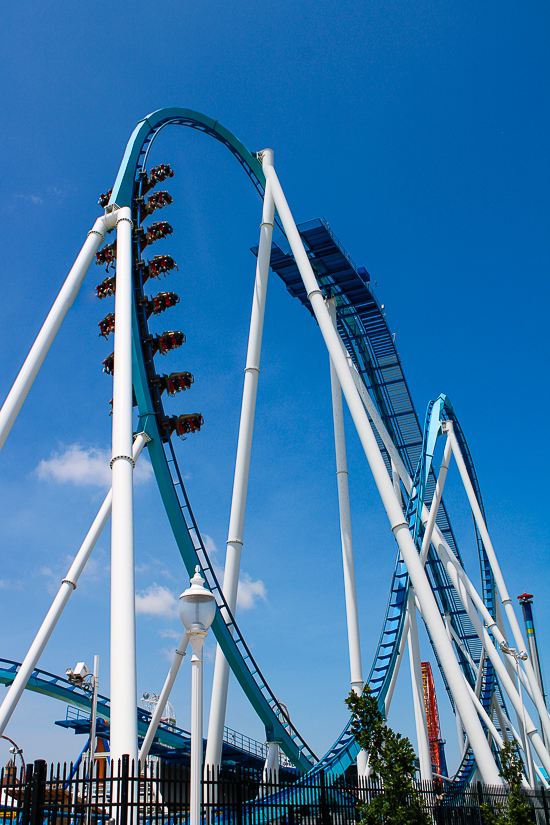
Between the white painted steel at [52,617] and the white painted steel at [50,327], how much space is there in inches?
142

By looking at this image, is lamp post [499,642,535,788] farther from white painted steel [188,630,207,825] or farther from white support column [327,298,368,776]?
white painted steel [188,630,207,825]

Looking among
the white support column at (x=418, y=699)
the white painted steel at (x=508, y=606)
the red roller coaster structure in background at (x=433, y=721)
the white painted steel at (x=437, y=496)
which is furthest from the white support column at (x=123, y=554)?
the red roller coaster structure in background at (x=433, y=721)

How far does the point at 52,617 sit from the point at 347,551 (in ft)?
22.3

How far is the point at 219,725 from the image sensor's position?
1091cm

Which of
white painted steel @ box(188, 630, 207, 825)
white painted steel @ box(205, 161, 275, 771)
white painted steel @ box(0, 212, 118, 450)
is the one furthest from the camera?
white painted steel @ box(205, 161, 275, 771)

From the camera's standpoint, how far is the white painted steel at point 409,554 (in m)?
8.40

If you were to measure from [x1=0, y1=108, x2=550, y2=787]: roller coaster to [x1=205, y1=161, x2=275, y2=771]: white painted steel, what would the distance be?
1.0 inches

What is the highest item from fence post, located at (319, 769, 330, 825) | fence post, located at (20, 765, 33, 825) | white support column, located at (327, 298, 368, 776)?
white support column, located at (327, 298, 368, 776)

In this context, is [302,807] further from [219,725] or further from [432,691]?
[432,691]

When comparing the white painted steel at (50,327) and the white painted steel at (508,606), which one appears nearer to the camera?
the white painted steel at (50,327)

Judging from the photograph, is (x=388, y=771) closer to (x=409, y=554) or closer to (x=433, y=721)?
(x=409, y=554)

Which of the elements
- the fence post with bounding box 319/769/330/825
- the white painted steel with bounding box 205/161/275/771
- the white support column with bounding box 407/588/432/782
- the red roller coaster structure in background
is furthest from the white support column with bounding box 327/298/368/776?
the red roller coaster structure in background

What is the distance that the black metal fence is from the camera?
16.2ft

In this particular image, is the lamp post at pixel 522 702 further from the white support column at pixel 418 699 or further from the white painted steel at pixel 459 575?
the white support column at pixel 418 699
